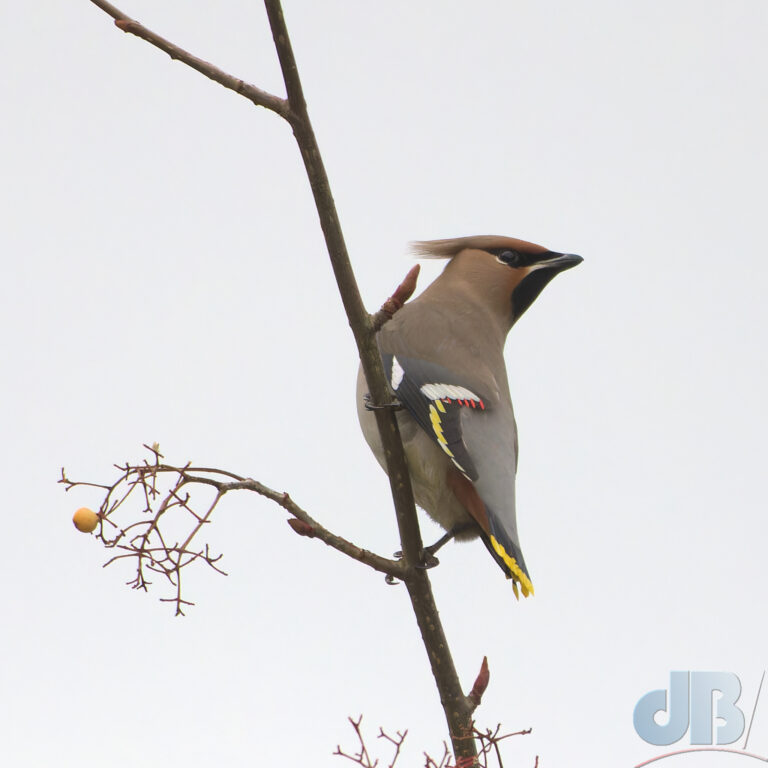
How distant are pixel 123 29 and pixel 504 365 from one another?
69.1 inches

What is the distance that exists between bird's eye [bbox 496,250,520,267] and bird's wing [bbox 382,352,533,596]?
0.74m

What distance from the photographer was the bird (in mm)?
2617

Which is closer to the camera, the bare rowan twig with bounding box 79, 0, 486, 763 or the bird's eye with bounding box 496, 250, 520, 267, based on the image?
the bare rowan twig with bounding box 79, 0, 486, 763

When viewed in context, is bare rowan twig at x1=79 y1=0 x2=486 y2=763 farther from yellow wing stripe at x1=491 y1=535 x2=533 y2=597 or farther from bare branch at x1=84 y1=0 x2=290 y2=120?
yellow wing stripe at x1=491 y1=535 x2=533 y2=597

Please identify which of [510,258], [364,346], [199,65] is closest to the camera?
[199,65]

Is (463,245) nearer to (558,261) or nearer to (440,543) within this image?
(558,261)

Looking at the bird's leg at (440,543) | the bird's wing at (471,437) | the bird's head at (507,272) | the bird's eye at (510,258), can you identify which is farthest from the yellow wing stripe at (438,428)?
the bird's eye at (510,258)

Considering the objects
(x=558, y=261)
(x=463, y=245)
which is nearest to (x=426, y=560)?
(x=558, y=261)

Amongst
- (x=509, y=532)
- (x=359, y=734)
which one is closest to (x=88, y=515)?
(x=359, y=734)

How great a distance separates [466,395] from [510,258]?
83 cm

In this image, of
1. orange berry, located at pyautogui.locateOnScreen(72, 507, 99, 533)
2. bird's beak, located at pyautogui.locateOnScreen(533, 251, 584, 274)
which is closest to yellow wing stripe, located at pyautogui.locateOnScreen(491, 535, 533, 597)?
orange berry, located at pyautogui.locateOnScreen(72, 507, 99, 533)

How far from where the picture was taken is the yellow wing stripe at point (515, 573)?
7.75ft

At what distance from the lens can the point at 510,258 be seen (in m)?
3.54

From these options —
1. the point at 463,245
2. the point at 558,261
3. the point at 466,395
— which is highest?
the point at 463,245
